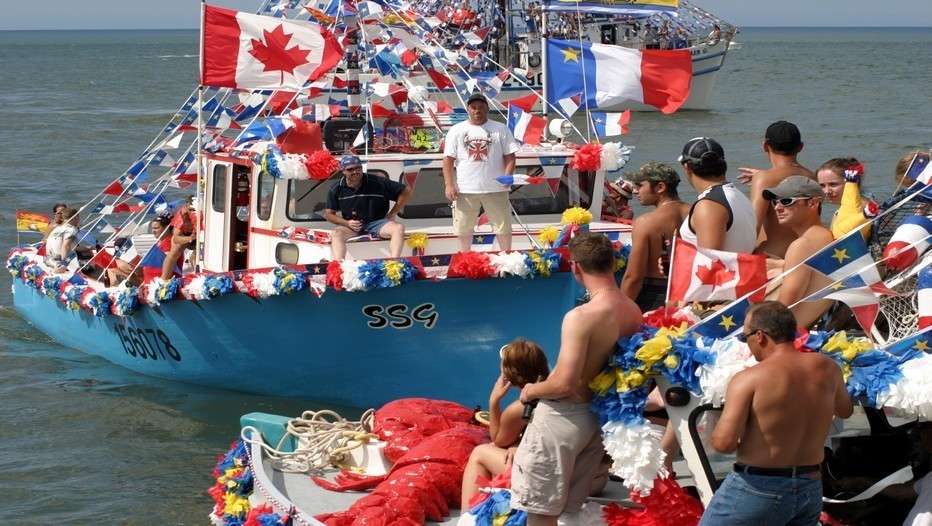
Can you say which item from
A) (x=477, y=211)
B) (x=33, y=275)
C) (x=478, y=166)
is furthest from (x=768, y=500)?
(x=33, y=275)

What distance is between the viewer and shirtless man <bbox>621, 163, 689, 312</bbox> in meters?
7.86

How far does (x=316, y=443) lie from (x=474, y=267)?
2.94 meters

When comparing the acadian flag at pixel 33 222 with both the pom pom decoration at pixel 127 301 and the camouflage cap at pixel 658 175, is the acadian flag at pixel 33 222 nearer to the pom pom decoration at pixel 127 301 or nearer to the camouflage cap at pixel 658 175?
the pom pom decoration at pixel 127 301

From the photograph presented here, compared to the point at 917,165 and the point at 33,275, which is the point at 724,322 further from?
the point at 33,275

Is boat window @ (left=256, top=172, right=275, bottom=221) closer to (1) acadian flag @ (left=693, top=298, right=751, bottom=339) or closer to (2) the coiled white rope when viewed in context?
(2) the coiled white rope

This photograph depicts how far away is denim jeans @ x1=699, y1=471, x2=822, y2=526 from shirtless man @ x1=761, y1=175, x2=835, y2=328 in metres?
1.28

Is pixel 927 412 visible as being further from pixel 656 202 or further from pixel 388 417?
pixel 388 417

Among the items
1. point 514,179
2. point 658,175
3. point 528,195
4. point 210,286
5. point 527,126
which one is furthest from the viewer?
point 528,195

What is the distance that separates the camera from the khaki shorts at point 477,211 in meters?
11.3

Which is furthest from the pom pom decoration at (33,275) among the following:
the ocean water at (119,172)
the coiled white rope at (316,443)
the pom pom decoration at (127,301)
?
the coiled white rope at (316,443)

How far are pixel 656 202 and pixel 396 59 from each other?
567cm

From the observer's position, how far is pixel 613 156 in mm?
12305

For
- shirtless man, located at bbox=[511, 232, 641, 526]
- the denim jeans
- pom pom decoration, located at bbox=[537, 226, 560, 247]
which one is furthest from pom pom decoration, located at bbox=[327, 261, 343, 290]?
the denim jeans

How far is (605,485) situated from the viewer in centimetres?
644
